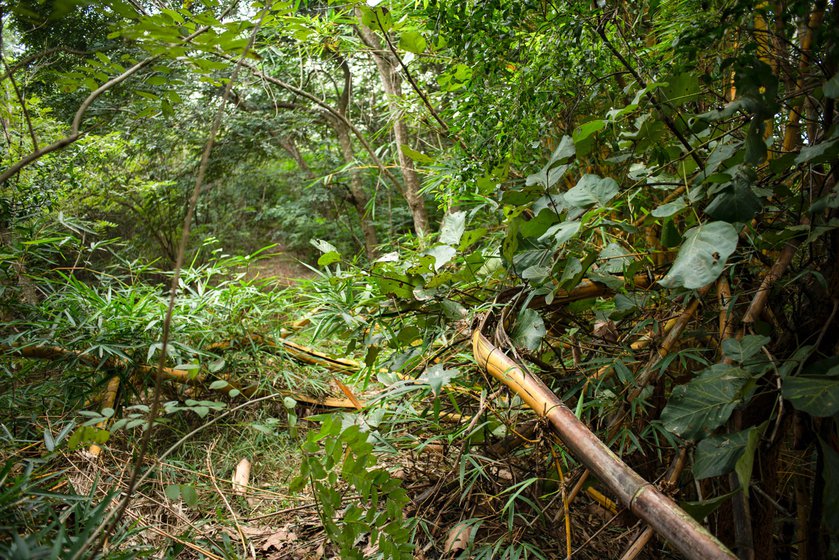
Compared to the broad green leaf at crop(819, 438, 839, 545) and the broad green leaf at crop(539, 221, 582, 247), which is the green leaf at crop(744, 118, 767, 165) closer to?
the broad green leaf at crop(539, 221, 582, 247)

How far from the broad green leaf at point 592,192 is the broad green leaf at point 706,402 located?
34cm

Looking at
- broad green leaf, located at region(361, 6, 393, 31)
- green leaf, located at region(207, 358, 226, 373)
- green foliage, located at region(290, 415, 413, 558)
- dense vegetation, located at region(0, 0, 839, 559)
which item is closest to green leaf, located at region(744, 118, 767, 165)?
dense vegetation, located at region(0, 0, 839, 559)

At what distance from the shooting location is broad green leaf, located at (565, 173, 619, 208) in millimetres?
929

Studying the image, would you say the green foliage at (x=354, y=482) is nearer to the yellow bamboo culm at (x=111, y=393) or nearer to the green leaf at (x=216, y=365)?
the green leaf at (x=216, y=365)

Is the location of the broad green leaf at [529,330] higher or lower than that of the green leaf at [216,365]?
higher

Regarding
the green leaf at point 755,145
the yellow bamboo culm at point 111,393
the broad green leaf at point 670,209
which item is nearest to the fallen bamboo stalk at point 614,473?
the broad green leaf at point 670,209

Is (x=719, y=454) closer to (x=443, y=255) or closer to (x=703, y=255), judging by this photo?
(x=703, y=255)

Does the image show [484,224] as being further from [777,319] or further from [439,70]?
[439,70]

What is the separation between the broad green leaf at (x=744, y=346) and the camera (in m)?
0.73

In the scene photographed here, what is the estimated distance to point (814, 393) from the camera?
2.00ft

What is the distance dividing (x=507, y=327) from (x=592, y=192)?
1.16 ft

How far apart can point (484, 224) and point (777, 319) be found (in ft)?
3.75

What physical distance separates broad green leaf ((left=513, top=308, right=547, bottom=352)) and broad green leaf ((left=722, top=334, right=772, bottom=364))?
1.02 feet

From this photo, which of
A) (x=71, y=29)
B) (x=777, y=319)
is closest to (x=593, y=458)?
(x=777, y=319)
